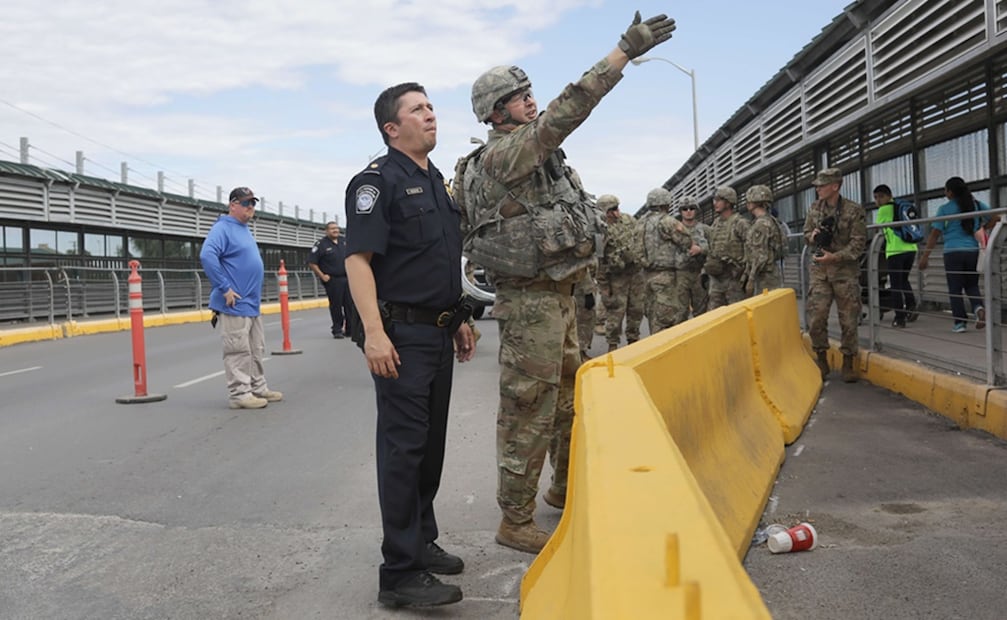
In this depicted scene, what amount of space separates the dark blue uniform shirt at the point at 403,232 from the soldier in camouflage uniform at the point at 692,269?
26.7ft

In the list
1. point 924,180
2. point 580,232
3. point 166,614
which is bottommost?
point 166,614

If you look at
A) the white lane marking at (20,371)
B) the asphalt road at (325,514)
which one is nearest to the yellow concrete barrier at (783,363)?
the asphalt road at (325,514)

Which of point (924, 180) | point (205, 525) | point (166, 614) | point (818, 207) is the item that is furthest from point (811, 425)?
point (924, 180)

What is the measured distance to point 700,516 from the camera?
1555 millimetres

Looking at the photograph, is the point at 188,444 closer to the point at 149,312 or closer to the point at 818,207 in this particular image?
the point at 818,207

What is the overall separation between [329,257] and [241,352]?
796 cm

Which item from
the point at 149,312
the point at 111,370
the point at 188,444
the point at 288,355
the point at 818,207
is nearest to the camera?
the point at 188,444

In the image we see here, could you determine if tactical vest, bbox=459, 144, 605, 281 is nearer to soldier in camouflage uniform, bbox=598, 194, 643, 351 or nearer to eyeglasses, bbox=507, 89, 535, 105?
eyeglasses, bbox=507, 89, 535, 105

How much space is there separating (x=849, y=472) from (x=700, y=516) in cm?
415

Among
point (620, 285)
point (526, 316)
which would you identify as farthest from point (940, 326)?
point (526, 316)

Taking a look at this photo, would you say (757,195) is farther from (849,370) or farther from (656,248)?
(849,370)

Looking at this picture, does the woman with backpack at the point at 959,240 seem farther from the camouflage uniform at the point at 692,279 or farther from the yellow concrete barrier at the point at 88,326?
the yellow concrete barrier at the point at 88,326

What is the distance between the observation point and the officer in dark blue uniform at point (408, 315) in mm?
3473

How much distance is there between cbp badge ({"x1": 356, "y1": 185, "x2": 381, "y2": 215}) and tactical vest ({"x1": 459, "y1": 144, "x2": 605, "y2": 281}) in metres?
0.67
